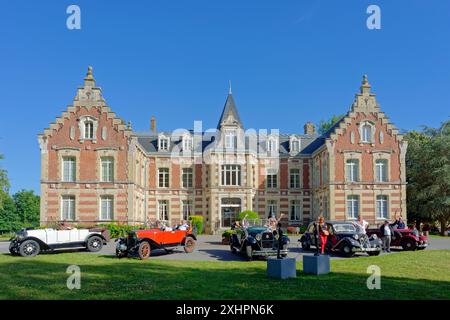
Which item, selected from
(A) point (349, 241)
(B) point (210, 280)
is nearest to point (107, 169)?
(A) point (349, 241)

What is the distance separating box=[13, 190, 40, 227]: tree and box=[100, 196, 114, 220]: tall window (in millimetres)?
63626

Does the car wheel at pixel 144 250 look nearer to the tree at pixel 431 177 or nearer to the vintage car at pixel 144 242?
the vintage car at pixel 144 242

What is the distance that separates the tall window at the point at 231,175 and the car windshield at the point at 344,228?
1896cm

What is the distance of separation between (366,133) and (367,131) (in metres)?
0.20

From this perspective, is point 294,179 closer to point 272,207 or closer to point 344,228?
point 272,207

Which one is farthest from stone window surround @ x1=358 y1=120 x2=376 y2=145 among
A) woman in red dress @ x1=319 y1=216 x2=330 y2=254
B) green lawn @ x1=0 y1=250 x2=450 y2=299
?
green lawn @ x1=0 y1=250 x2=450 y2=299

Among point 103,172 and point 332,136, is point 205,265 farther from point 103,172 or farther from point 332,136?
point 332,136

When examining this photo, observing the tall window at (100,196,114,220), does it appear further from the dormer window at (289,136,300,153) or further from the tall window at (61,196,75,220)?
the dormer window at (289,136,300,153)

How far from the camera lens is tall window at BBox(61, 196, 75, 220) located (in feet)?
109
